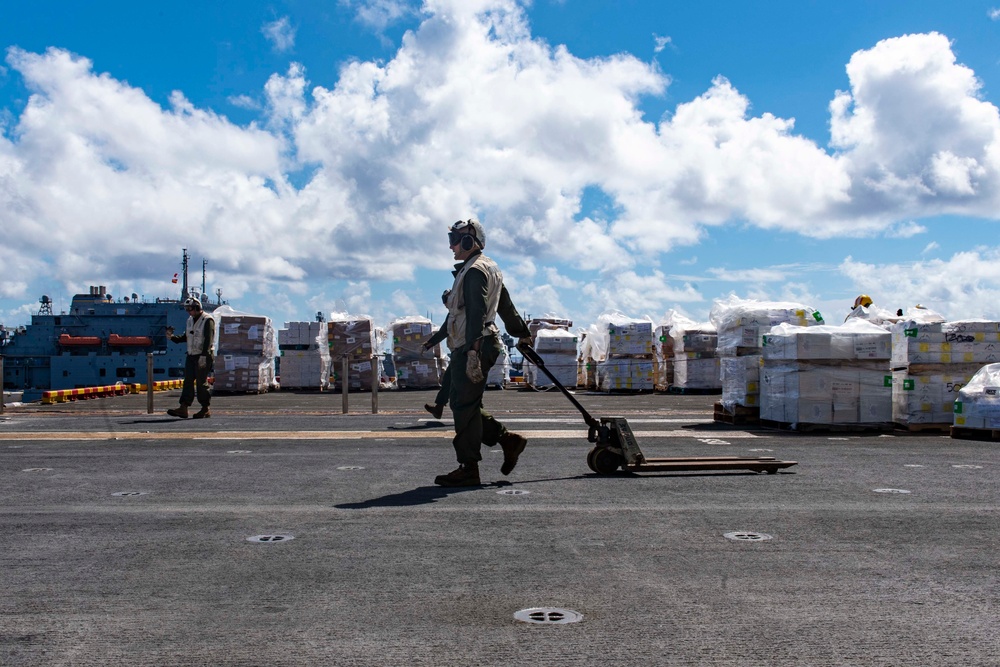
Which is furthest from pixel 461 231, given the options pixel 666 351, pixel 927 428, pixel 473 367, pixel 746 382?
pixel 666 351

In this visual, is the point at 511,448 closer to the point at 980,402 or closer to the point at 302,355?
the point at 980,402

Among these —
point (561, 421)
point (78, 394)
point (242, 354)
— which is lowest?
point (78, 394)

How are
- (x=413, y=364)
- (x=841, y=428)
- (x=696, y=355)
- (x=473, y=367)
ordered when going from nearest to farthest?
(x=473, y=367)
(x=841, y=428)
(x=696, y=355)
(x=413, y=364)

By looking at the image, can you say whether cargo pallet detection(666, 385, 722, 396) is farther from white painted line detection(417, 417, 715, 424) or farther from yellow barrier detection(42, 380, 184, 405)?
yellow barrier detection(42, 380, 184, 405)

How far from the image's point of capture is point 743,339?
1348 cm

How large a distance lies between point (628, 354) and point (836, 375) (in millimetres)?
14979

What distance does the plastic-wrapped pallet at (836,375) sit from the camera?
11312mm

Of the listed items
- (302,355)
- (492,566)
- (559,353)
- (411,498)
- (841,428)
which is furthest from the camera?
(559,353)

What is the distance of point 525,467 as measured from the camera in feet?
22.6

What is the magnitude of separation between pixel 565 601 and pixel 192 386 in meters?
11.2

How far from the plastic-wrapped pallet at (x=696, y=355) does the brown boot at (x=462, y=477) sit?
21.1 m

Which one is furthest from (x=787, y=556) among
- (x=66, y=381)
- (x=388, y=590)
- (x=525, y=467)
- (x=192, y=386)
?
(x=66, y=381)

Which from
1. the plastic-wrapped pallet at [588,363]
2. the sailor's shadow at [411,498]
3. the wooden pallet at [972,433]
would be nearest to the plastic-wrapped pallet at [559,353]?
the plastic-wrapped pallet at [588,363]

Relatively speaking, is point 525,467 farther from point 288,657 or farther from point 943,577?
point 288,657
